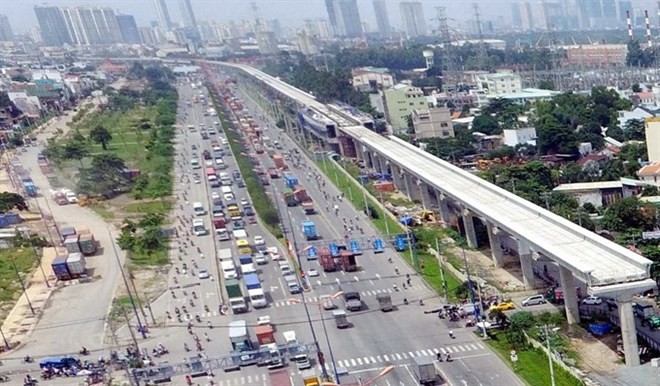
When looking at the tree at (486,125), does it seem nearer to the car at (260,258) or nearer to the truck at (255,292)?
the car at (260,258)

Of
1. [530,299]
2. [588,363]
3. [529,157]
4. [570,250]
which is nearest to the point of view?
[588,363]

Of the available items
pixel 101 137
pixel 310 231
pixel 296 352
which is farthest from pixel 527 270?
pixel 101 137

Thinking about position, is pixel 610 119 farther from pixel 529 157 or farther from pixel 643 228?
pixel 643 228

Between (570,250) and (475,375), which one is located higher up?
(570,250)

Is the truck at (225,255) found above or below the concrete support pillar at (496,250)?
above

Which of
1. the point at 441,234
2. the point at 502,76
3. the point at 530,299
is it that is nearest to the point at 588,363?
the point at 530,299

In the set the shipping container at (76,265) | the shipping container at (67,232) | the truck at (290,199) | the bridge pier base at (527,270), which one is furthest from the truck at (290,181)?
the bridge pier base at (527,270)

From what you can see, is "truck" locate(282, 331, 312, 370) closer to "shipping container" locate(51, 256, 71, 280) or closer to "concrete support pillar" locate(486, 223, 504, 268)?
"concrete support pillar" locate(486, 223, 504, 268)

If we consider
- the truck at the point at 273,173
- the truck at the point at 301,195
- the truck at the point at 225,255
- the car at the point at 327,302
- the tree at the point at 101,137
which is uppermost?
the tree at the point at 101,137
